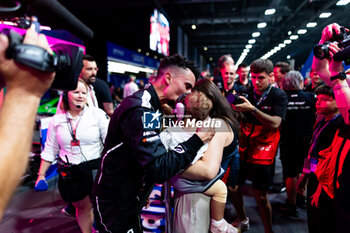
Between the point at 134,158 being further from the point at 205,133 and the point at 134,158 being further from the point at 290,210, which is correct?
the point at 290,210

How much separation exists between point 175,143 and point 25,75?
1.10m

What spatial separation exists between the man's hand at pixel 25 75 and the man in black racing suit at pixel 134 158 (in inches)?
25.3

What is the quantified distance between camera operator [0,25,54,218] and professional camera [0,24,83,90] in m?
0.02

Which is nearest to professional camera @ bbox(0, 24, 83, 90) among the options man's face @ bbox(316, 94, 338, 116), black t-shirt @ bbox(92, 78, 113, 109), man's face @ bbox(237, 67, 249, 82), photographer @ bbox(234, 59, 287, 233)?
photographer @ bbox(234, 59, 287, 233)

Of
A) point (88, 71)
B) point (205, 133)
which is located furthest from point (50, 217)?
point (205, 133)

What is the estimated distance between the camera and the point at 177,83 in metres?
1.62

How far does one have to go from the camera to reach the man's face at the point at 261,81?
2.59 metres

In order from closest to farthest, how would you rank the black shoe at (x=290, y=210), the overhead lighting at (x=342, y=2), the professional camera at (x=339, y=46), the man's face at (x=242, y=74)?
the professional camera at (x=339, y=46)
the overhead lighting at (x=342, y=2)
the black shoe at (x=290, y=210)
the man's face at (x=242, y=74)

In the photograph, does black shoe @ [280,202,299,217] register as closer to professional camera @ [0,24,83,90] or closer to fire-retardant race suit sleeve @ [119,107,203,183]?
fire-retardant race suit sleeve @ [119,107,203,183]

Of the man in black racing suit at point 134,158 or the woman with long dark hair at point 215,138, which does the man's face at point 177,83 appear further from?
the woman with long dark hair at point 215,138

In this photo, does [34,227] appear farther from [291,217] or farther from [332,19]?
[332,19]

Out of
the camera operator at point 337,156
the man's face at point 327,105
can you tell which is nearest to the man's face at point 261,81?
the man's face at point 327,105

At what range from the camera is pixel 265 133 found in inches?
99.0

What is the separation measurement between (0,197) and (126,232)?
990 millimetres
